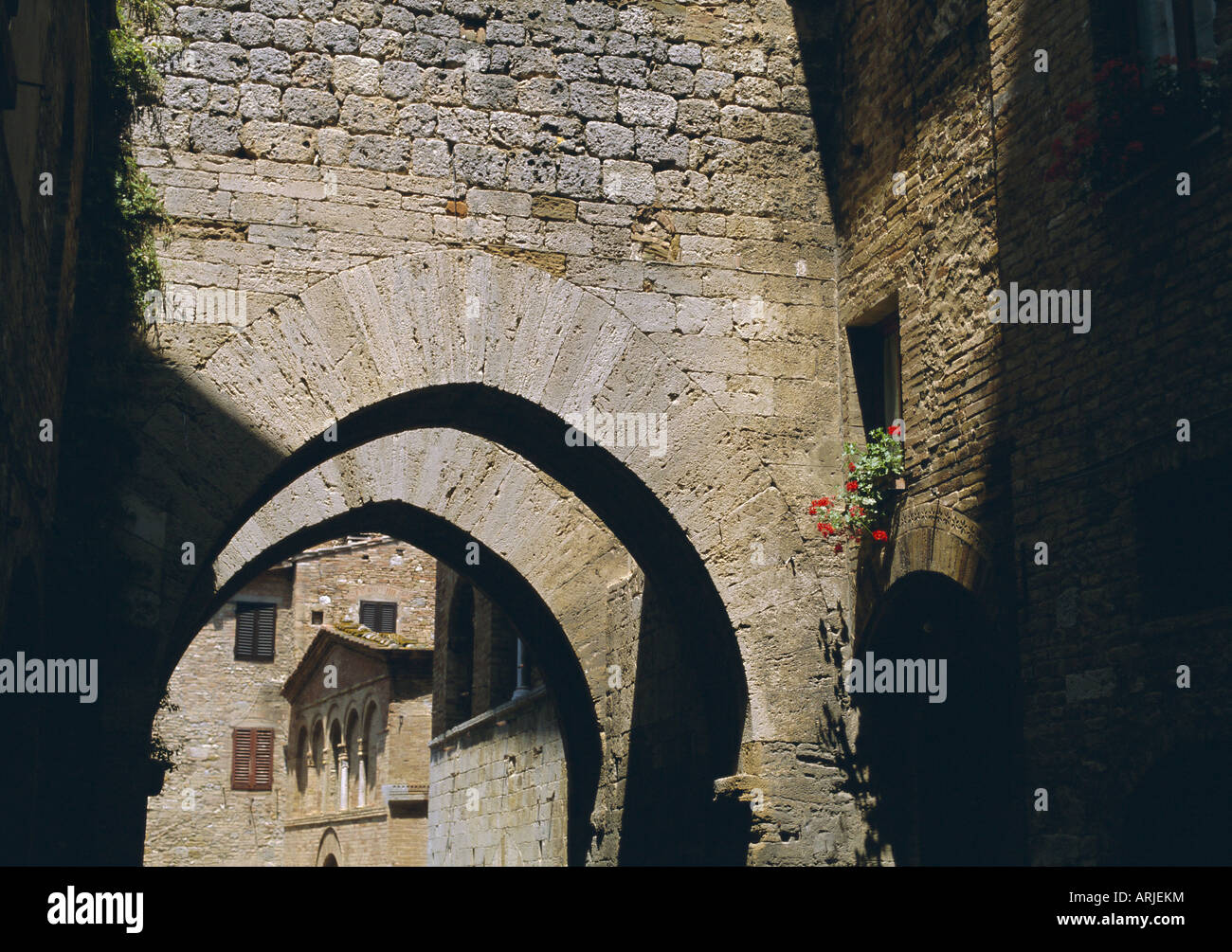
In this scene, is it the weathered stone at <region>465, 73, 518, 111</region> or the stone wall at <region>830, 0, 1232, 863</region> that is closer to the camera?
the stone wall at <region>830, 0, 1232, 863</region>

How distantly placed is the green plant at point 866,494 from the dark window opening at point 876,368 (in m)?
0.31

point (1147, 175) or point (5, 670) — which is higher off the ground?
point (1147, 175)

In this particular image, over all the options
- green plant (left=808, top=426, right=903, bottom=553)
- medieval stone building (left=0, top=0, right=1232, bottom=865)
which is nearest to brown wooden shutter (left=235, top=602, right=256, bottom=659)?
medieval stone building (left=0, top=0, right=1232, bottom=865)

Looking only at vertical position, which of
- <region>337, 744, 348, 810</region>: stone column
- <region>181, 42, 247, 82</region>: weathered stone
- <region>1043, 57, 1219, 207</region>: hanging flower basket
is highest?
<region>181, 42, 247, 82</region>: weathered stone

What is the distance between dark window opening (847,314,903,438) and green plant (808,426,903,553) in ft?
1.03

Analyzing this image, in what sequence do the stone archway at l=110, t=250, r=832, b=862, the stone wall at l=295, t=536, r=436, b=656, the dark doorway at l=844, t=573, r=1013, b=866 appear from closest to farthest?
1. the dark doorway at l=844, t=573, r=1013, b=866
2. the stone archway at l=110, t=250, r=832, b=862
3. the stone wall at l=295, t=536, r=436, b=656

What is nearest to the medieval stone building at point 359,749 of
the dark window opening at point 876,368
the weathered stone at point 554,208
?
the dark window opening at point 876,368

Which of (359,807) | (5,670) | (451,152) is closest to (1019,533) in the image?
(451,152)

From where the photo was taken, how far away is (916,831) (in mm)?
6812

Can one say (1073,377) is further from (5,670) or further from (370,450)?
(370,450)

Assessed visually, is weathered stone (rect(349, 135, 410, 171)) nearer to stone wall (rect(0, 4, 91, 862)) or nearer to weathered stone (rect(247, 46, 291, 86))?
weathered stone (rect(247, 46, 291, 86))

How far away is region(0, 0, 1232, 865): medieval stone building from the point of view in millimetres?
5227

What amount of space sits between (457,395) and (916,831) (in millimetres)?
3034

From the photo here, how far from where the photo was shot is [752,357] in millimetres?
7355
